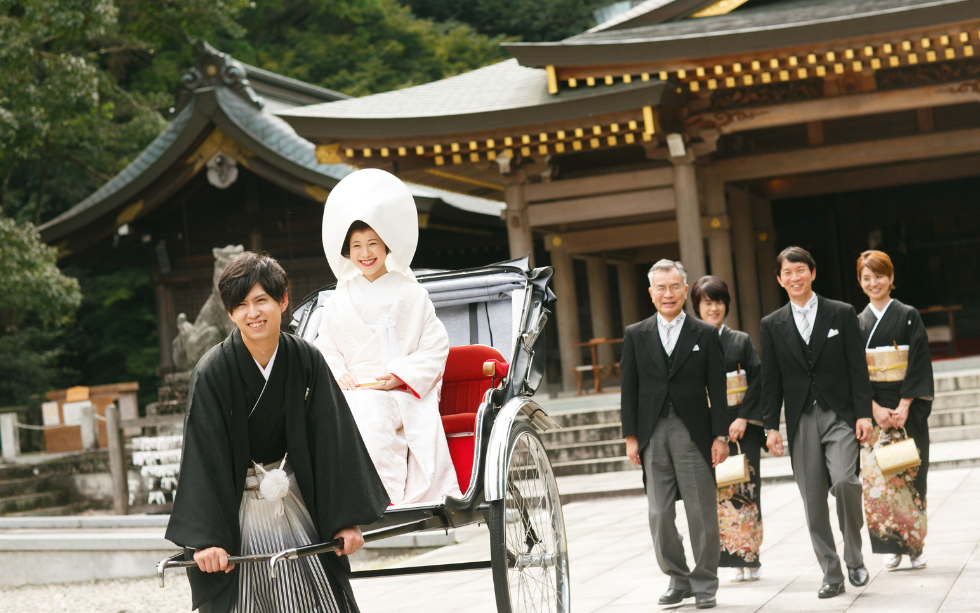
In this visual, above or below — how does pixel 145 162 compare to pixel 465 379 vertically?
above

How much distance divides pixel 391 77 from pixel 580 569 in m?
21.0

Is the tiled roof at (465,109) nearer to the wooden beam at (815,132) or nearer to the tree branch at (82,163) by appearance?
the wooden beam at (815,132)

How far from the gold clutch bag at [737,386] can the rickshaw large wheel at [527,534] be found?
1482mm

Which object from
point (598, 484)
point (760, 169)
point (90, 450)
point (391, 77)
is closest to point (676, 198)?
point (760, 169)

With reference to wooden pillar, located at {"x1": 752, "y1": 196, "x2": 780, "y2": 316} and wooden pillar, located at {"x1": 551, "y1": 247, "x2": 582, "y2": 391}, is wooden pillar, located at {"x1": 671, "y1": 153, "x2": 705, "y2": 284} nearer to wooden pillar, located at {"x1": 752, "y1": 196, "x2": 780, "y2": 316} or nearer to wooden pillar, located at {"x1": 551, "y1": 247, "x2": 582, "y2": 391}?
wooden pillar, located at {"x1": 551, "y1": 247, "x2": 582, "y2": 391}

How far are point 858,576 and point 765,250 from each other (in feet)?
33.6

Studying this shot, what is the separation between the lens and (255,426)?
276 cm

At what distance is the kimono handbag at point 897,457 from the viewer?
4766mm

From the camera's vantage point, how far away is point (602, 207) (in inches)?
455

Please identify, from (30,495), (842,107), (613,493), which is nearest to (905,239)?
(842,107)

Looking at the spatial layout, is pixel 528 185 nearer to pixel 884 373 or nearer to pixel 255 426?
pixel 884 373

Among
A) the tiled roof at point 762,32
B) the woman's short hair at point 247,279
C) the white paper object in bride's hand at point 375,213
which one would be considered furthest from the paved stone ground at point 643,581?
the tiled roof at point 762,32

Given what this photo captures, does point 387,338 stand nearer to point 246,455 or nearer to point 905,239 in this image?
point 246,455

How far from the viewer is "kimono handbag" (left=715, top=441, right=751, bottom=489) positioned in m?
4.90
